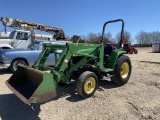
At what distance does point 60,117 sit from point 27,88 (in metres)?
1.41

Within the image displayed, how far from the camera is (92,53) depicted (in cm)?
607

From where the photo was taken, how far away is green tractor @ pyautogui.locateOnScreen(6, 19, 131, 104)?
4.40 m

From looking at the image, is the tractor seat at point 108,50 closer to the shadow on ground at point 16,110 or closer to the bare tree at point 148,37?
the shadow on ground at point 16,110

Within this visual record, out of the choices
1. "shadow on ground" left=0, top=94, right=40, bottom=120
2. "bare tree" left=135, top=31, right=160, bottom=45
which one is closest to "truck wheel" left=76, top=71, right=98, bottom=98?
"shadow on ground" left=0, top=94, right=40, bottom=120

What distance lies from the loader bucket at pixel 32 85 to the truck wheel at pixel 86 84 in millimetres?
856

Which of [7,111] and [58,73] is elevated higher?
[58,73]

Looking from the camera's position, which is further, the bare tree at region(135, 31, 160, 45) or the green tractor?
the bare tree at region(135, 31, 160, 45)

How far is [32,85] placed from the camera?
515cm

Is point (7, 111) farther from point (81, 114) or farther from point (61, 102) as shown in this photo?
point (81, 114)

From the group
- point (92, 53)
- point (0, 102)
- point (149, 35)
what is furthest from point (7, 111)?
point (149, 35)

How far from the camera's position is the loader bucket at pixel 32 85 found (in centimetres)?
409

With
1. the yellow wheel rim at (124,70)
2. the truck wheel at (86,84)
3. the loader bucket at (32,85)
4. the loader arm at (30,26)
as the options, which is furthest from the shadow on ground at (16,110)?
the loader arm at (30,26)

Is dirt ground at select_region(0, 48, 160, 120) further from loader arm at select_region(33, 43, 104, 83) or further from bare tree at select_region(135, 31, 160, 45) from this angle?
bare tree at select_region(135, 31, 160, 45)

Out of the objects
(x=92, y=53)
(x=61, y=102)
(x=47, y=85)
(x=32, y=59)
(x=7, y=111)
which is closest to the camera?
(x=47, y=85)
